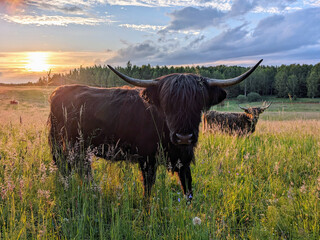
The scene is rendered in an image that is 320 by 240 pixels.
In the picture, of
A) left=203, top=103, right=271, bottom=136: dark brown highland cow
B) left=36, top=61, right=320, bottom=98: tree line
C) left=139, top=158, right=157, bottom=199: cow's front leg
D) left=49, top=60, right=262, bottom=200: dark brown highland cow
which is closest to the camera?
left=49, top=60, right=262, bottom=200: dark brown highland cow

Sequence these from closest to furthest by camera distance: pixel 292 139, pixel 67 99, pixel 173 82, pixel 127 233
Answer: pixel 127 233
pixel 173 82
pixel 67 99
pixel 292 139

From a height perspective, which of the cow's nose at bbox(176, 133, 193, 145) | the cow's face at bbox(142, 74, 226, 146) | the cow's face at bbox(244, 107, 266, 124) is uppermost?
the cow's face at bbox(142, 74, 226, 146)

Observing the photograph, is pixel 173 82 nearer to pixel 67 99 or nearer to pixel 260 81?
pixel 67 99

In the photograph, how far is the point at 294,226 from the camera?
2969 millimetres

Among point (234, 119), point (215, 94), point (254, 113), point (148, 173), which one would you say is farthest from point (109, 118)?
point (254, 113)

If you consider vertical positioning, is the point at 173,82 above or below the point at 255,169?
above

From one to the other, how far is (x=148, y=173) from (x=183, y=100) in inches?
52.7

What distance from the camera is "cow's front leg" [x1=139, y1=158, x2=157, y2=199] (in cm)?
397

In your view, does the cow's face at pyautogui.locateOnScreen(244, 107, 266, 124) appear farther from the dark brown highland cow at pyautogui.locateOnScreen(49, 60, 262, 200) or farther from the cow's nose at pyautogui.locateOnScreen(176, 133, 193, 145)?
the cow's nose at pyautogui.locateOnScreen(176, 133, 193, 145)

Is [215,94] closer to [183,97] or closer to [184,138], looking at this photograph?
[183,97]

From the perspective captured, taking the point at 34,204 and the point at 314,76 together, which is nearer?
the point at 34,204

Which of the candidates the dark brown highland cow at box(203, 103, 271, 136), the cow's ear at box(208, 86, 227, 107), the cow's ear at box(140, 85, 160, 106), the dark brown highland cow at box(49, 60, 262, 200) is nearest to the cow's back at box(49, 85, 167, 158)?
the dark brown highland cow at box(49, 60, 262, 200)

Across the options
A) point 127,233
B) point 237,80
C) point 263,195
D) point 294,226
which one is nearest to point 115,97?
point 237,80

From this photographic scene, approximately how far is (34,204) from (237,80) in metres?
3.41
